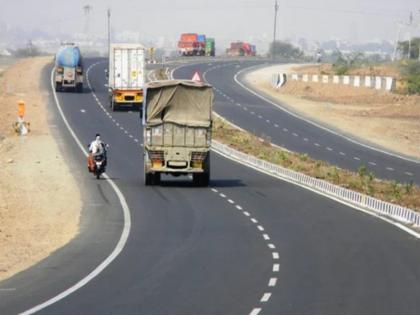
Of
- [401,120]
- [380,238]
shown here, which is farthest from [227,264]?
[401,120]

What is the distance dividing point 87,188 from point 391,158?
25.9 meters

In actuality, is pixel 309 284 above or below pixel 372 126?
above

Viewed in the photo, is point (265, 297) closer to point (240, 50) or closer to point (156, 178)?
point (156, 178)

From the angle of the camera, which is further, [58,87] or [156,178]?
[58,87]

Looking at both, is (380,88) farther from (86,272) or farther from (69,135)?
(86,272)

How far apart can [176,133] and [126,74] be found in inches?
1432

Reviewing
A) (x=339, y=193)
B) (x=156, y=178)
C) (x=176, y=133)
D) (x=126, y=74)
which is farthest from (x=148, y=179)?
(x=126, y=74)

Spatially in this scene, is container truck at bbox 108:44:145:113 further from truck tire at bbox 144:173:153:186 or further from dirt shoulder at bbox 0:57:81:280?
truck tire at bbox 144:173:153:186

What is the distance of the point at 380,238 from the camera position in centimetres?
2850

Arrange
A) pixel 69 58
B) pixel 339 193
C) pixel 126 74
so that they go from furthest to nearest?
pixel 69 58
pixel 126 74
pixel 339 193

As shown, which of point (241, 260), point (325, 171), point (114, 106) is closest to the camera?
point (241, 260)

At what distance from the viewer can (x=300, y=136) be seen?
69.8m

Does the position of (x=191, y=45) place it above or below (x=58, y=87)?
below

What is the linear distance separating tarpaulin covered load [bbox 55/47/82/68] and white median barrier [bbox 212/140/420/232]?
3512cm
